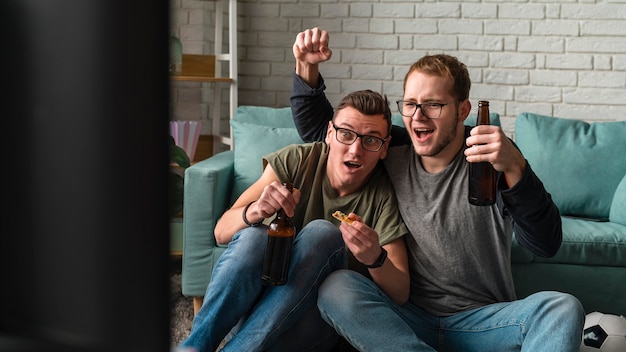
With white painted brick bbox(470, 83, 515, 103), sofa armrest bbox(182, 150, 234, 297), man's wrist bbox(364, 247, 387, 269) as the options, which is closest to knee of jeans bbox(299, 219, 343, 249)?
man's wrist bbox(364, 247, 387, 269)

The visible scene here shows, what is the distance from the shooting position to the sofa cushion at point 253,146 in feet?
10.0

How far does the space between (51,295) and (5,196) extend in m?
0.02

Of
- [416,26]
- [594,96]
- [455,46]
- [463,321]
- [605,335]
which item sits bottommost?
[605,335]

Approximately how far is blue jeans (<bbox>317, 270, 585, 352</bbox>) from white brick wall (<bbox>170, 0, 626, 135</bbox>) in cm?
210

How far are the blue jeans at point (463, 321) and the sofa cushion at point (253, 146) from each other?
42.0 inches

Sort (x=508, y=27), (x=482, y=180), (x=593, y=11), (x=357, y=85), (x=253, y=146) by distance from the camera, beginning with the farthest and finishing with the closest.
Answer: (x=357, y=85)
(x=508, y=27)
(x=593, y=11)
(x=253, y=146)
(x=482, y=180)

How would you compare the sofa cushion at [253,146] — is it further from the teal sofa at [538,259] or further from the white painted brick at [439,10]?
the white painted brick at [439,10]

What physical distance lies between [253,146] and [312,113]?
803 millimetres

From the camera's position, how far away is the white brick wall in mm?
4008

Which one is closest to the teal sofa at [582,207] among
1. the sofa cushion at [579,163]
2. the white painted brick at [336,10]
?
the sofa cushion at [579,163]

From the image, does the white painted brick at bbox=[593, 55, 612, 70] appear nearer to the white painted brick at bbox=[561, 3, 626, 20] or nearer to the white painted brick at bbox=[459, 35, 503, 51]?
the white painted brick at bbox=[561, 3, 626, 20]

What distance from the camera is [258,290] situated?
6.78ft

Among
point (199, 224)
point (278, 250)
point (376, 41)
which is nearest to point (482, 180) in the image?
point (278, 250)

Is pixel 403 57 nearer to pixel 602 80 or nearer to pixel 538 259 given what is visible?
pixel 602 80
